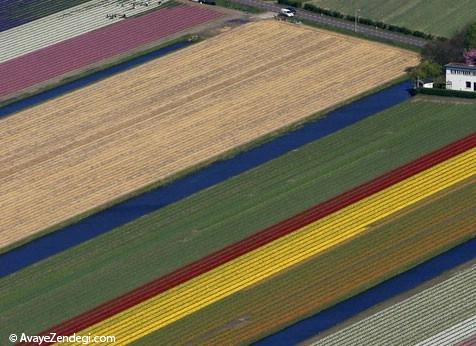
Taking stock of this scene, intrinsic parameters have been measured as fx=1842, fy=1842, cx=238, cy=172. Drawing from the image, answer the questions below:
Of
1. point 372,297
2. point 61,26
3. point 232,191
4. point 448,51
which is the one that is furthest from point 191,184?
point 61,26

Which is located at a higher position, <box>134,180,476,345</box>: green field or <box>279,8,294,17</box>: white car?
<box>134,180,476,345</box>: green field

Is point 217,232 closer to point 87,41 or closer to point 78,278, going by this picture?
point 78,278

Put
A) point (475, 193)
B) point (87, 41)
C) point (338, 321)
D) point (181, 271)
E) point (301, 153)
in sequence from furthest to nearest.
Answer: point (87, 41) → point (301, 153) → point (475, 193) → point (181, 271) → point (338, 321)

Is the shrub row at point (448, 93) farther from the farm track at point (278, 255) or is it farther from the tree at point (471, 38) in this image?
the farm track at point (278, 255)

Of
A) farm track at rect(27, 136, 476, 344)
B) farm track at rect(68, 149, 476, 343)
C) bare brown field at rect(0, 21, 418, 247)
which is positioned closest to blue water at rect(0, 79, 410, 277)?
bare brown field at rect(0, 21, 418, 247)

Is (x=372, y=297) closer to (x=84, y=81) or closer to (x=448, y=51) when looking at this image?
(x=448, y=51)

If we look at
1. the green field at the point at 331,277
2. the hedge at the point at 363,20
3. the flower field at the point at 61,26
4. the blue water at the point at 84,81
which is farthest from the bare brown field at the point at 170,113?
the green field at the point at 331,277

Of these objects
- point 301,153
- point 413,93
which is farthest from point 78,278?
point 413,93

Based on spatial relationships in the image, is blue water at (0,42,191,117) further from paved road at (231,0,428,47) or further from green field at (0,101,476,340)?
green field at (0,101,476,340)
